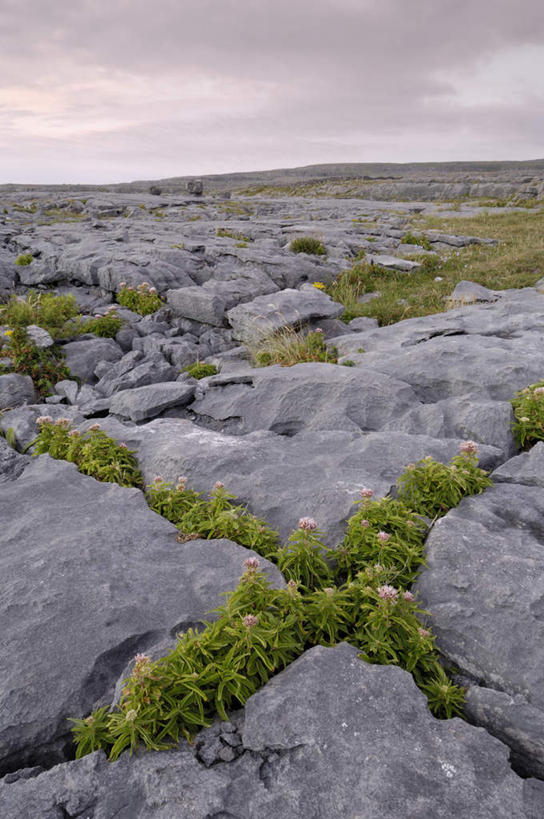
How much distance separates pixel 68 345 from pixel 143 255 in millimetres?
7622

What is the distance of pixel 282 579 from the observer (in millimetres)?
4172

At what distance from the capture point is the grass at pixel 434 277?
14625 mm

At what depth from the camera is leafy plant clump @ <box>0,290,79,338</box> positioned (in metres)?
12.3

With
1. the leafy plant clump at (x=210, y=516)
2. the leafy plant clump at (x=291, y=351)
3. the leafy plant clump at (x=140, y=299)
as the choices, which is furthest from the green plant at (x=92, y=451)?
the leafy plant clump at (x=140, y=299)

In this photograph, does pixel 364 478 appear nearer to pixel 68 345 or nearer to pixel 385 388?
pixel 385 388

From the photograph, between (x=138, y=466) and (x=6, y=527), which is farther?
(x=138, y=466)

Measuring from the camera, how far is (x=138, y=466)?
6.56 meters

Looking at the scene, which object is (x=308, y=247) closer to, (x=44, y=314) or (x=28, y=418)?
(x=44, y=314)

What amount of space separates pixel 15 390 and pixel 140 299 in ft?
20.2

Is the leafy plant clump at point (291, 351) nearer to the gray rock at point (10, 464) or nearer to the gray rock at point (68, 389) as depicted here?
the gray rock at point (68, 389)

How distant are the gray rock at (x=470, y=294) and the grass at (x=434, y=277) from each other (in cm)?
37

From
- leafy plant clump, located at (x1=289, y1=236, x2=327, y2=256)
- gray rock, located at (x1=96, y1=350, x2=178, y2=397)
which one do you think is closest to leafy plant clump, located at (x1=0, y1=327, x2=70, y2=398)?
gray rock, located at (x1=96, y1=350, x2=178, y2=397)

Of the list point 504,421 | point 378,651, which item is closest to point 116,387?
point 504,421

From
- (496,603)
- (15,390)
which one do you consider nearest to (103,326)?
(15,390)
